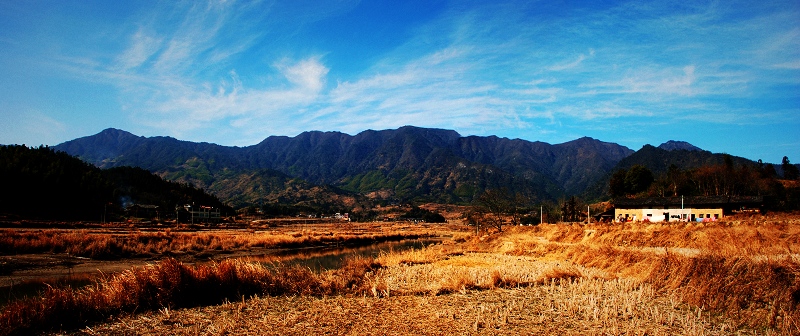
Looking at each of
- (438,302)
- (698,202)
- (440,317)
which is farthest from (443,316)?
(698,202)

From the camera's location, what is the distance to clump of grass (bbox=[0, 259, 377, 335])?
28.6 feet

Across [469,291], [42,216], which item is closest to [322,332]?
[469,291]

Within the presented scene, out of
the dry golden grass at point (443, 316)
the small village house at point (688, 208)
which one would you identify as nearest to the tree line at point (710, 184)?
the small village house at point (688, 208)

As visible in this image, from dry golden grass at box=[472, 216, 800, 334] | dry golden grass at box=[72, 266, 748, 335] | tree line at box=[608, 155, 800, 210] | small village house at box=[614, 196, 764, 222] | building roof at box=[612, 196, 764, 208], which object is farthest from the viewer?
tree line at box=[608, 155, 800, 210]

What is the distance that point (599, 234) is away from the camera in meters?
31.5

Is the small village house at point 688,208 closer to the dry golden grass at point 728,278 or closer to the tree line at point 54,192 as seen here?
the dry golden grass at point 728,278

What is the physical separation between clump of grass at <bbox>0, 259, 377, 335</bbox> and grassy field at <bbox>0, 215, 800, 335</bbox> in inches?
1.1

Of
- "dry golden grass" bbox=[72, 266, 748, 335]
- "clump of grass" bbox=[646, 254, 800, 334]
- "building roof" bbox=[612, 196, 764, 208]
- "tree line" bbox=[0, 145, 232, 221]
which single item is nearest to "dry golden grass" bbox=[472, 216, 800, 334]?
"clump of grass" bbox=[646, 254, 800, 334]

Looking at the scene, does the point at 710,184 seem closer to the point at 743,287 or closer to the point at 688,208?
the point at 688,208

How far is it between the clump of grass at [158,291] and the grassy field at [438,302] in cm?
3

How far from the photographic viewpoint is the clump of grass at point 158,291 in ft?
28.6

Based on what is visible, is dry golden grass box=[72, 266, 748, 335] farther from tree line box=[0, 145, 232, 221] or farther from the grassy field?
tree line box=[0, 145, 232, 221]

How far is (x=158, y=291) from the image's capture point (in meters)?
10.6

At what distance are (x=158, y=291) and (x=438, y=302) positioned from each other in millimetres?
6911
